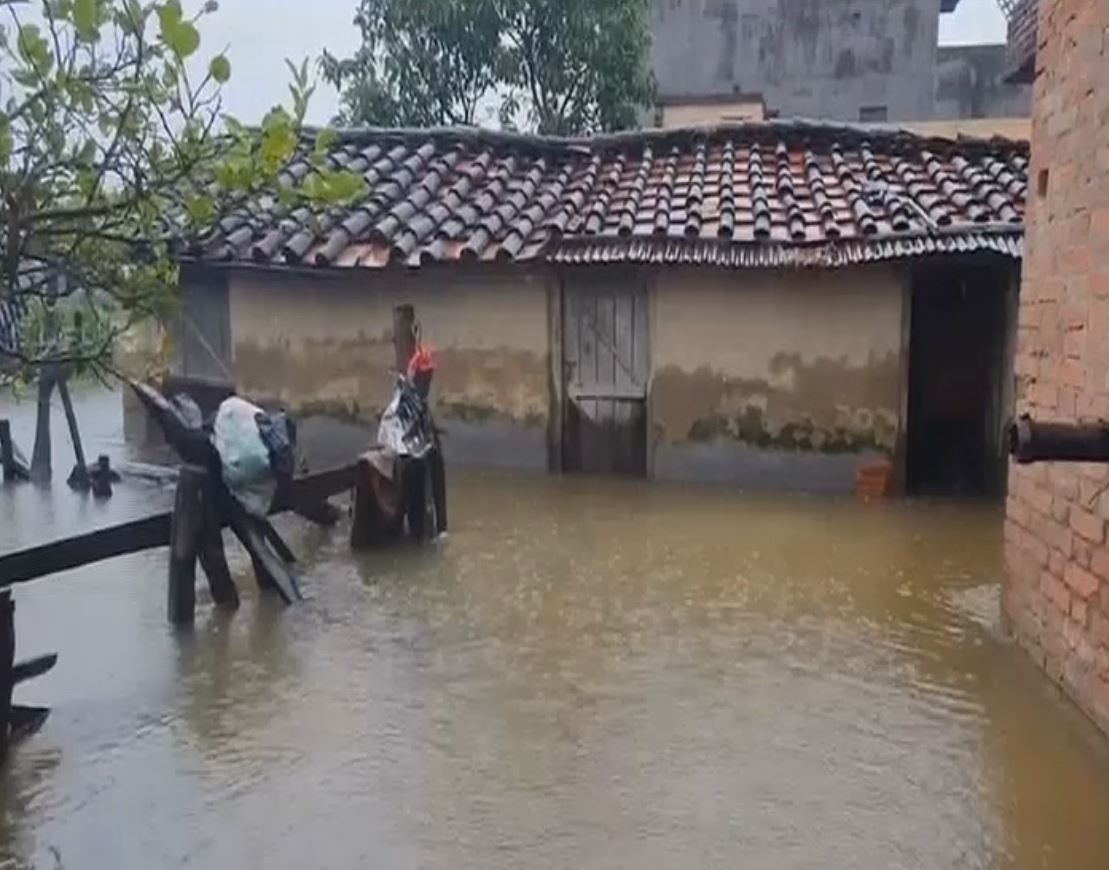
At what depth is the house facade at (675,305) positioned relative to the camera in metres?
10.8

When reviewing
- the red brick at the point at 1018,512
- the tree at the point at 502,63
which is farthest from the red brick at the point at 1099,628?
the tree at the point at 502,63

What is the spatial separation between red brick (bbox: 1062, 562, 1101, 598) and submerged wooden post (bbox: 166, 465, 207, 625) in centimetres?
475

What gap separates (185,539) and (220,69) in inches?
171

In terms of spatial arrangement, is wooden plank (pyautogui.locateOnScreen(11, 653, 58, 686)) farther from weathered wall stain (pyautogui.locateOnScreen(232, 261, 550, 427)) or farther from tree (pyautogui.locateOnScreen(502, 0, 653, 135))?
tree (pyautogui.locateOnScreen(502, 0, 653, 135))

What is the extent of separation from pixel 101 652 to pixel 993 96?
23.9m

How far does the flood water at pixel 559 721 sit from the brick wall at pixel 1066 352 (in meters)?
0.32

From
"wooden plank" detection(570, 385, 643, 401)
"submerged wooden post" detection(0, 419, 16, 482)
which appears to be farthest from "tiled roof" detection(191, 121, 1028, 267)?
"submerged wooden post" detection(0, 419, 16, 482)

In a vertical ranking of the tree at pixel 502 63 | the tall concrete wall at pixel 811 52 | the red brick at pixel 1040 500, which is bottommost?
the red brick at pixel 1040 500

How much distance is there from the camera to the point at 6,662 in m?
4.85

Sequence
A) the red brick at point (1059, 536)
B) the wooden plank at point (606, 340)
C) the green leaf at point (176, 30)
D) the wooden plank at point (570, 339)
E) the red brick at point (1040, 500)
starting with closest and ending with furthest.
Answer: the green leaf at point (176, 30) < the red brick at point (1059, 536) < the red brick at point (1040, 500) < the wooden plank at point (606, 340) < the wooden plank at point (570, 339)

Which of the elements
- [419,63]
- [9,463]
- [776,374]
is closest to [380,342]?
[9,463]

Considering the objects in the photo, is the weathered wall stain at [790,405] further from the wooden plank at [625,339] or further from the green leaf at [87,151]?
the green leaf at [87,151]

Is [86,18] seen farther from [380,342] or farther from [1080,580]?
[380,342]

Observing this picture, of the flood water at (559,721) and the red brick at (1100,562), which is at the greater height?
the red brick at (1100,562)
